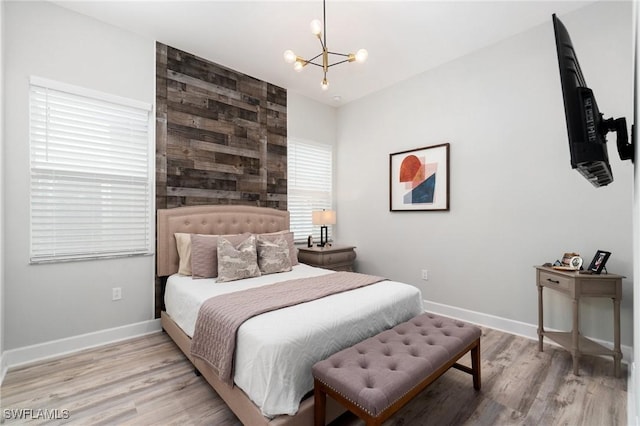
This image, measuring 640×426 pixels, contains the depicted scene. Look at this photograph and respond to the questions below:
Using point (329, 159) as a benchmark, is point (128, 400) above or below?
below

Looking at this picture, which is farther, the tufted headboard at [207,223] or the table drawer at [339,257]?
the table drawer at [339,257]

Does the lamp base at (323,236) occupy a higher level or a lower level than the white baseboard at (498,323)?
higher

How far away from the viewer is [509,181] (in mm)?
2986

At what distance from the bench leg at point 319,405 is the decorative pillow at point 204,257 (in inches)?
66.9

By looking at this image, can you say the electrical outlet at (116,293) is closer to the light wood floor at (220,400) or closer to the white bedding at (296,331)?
the light wood floor at (220,400)

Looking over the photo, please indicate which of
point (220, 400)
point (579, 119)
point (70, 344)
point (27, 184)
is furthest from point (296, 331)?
point (27, 184)

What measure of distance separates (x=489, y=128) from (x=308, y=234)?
107 inches

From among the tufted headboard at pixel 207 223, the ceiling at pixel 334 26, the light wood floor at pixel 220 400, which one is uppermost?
the ceiling at pixel 334 26

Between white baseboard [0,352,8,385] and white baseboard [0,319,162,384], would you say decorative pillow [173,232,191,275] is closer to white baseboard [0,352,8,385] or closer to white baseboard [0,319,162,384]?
white baseboard [0,319,162,384]

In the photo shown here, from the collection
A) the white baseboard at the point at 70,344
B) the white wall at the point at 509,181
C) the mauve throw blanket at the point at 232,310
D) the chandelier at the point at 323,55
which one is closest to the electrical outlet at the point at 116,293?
the white baseboard at the point at 70,344

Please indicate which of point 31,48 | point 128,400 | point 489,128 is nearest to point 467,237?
point 489,128

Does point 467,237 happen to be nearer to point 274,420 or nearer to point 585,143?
point 585,143

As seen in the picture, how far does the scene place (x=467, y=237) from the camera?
3.30 metres

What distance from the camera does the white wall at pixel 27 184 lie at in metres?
2.34
